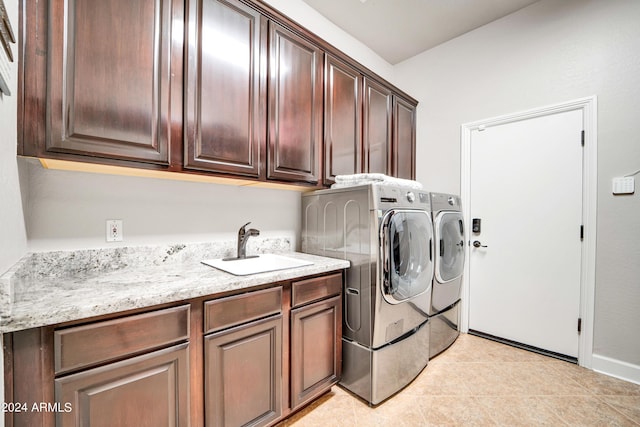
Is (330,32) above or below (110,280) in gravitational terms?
above

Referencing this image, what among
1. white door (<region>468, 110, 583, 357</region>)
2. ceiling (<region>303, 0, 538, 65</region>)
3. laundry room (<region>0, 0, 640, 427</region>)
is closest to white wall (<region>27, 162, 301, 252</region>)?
laundry room (<region>0, 0, 640, 427</region>)

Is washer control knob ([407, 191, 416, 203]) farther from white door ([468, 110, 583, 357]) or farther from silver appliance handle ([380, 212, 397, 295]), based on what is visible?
white door ([468, 110, 583, 357])

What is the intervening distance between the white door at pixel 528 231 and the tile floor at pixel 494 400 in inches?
14.7

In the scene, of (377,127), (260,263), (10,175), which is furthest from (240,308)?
(377,127)

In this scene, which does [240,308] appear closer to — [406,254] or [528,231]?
[406,254]

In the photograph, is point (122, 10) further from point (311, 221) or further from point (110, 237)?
point (311, 221)

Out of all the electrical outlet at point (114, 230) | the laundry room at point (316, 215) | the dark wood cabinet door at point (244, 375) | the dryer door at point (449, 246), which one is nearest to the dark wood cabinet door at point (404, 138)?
the laundry room at point (316, 215)

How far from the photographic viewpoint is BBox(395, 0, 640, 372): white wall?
195 cm

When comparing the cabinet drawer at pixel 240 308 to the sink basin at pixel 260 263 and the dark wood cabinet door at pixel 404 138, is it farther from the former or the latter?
the dark wood cabinet door at pixel 404 138

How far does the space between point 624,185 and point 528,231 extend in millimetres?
679

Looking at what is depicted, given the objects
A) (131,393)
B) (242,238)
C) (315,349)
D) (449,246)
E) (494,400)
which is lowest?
(494,400)

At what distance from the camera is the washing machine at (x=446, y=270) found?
2.23 meters

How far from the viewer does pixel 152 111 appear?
1271 mm

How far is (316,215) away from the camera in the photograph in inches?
82.7
